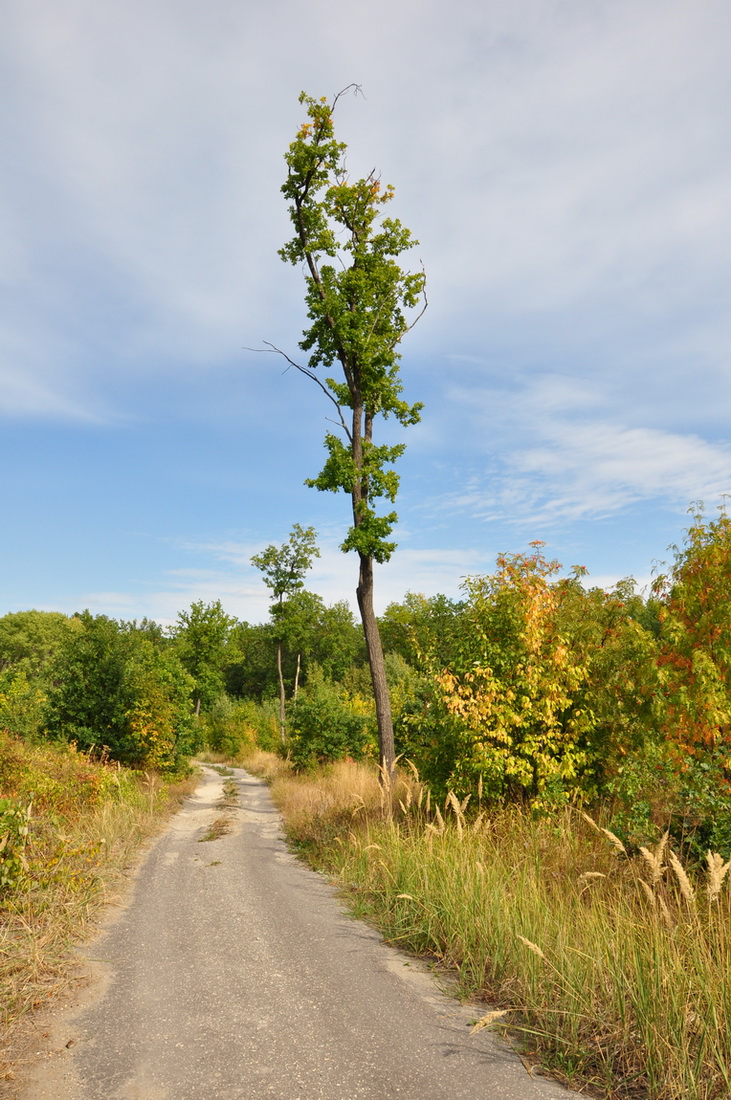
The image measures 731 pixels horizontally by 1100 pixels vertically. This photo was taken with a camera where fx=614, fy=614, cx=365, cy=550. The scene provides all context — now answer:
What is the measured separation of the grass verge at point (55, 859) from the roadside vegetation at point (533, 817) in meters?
0.04

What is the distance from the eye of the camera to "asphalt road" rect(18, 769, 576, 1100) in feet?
11.8

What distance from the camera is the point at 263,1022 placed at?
4363 millimetres

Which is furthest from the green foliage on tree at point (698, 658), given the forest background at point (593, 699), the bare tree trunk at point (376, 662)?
the bare tree trunk at point (376, 662)

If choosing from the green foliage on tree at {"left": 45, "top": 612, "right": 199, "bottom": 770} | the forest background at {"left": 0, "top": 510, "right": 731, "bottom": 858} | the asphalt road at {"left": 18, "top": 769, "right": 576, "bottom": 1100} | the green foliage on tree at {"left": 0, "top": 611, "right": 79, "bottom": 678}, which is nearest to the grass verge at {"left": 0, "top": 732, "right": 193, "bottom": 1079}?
A: the asphalt road at {"left": 18, "top": 769, "right": 576, "bottom": 1100}

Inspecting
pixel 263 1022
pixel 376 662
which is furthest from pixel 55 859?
pixel 376 662

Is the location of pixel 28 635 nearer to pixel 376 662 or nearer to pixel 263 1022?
pixel 376 662

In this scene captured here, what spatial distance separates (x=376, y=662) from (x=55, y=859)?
8.27 m

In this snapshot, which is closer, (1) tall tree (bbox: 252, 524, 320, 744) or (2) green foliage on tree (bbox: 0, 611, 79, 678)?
(1) tall tree (bbox: 252, 524, 320, 744)

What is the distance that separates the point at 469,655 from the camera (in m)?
9.43

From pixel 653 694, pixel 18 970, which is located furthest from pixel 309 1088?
pixel 653 694

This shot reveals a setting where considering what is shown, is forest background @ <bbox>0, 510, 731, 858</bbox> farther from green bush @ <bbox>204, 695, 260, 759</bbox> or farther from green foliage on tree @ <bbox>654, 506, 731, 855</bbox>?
green bush @ <bbox>204, 695, 260, 759</bbox>

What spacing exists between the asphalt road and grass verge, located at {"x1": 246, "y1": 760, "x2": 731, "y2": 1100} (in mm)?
348

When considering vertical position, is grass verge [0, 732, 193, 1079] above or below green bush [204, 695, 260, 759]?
above

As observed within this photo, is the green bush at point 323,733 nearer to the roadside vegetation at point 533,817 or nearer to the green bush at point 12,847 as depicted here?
the roadside vegetation at point 533,817
